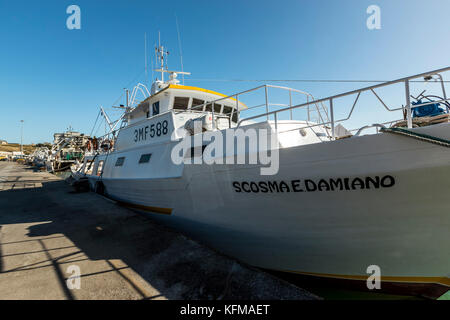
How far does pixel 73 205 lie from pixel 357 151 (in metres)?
8.55

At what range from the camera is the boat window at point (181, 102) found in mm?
6762

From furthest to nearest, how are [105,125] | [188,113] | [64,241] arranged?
[105,125]
[188,113]
[64,241]

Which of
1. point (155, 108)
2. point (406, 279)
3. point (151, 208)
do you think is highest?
point (155, 108)

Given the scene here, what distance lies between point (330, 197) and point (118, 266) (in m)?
3.31

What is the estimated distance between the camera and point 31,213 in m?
6.71

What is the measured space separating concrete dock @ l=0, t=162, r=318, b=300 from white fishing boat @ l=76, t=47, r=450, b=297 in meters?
0.74

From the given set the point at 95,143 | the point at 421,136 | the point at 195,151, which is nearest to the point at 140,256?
the point at 195,151

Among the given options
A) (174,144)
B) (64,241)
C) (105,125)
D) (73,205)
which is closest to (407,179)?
(174,144)

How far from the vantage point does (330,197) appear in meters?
3.01

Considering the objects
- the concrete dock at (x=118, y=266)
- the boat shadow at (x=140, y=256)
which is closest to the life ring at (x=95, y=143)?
the boat shadow at (x=140, y=256)

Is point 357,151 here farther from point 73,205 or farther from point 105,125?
point 105,125

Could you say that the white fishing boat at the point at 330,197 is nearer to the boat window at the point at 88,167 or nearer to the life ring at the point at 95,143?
the life ring at the point at 95,143

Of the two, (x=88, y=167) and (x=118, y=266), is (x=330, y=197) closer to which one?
(x=118, y=266)
